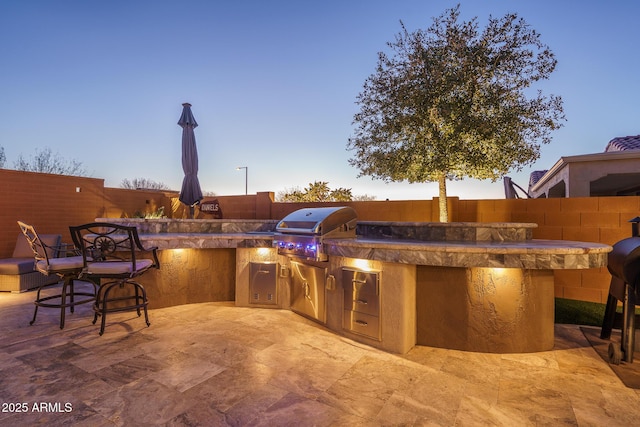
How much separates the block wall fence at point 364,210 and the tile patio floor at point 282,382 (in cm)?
209

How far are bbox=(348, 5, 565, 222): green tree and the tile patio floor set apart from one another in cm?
383

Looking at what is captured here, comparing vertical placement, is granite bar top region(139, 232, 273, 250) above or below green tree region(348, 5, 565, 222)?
below

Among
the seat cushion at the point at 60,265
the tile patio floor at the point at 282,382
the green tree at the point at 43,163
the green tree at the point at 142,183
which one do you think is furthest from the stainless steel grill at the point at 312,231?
the green tree at the point at 142,183

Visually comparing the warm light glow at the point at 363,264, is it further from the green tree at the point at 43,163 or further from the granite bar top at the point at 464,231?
the green tree at the point at 43,163

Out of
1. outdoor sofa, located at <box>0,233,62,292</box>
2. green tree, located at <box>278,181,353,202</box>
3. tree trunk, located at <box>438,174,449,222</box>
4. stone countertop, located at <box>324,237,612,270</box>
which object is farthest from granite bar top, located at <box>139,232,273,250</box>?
green tree, located at <box>278,181,353,202</box>

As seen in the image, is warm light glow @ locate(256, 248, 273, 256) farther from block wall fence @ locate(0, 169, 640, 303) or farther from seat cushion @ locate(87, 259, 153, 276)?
block wall fence @ locate(0, 169, 640, 303)

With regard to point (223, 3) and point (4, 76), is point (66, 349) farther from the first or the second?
point (4, 76)

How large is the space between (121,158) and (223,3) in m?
20.1

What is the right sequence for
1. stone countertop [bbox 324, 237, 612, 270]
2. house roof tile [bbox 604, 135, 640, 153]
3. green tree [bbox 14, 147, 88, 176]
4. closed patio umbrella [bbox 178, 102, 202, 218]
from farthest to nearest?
1. green tree [bbox 14, 147, 88, 176]
2. house roof tile [bbox 604, 135, 640, 153]
3. closed patio umbrella [bbox 178, 102, 202, 218]
4. stone countertop [bbox 324, 237, 612, 270]

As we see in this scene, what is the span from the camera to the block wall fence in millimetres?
4641

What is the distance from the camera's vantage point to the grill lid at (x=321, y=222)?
3463mm

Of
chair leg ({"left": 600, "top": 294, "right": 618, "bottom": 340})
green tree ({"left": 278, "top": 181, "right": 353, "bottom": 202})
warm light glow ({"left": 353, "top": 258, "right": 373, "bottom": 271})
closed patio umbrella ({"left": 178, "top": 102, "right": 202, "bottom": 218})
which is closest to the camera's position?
warm light glow ({"left": 353, "top": 258, "right": 373, "bottom": 271})

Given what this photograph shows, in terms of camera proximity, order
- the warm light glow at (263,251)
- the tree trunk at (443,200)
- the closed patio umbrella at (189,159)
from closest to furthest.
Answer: the warm light glow at (263,251) < the closed patio umbrella at (189,159) < the tree trunk at (443,200)

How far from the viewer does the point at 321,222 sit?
11.3 feet
